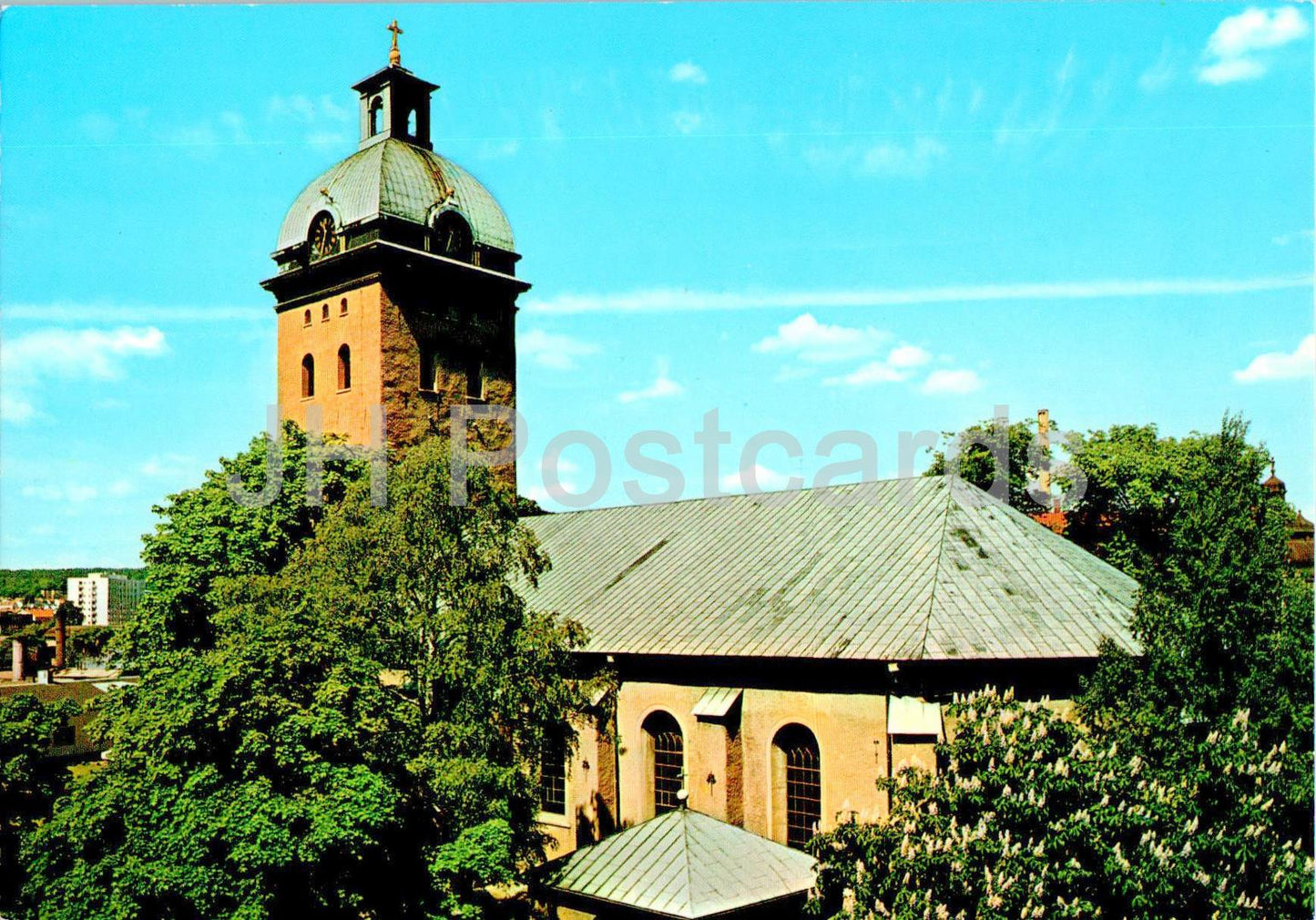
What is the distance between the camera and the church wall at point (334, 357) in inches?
1359

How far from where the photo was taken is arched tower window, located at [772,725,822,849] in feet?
72.3

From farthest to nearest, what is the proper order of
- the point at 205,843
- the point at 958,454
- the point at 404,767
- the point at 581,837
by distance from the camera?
the point at 958,454
the point at 581,837
the point at 404,767
the point at 205,843

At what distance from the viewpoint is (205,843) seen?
15.0 m

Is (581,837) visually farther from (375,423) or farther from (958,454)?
(958,454)

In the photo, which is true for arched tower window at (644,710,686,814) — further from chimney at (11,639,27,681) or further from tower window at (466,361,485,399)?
chimney at (11,639,27,681)

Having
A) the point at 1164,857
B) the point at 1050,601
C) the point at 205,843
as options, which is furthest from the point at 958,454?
the point at 205,843

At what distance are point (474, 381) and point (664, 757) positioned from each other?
55.8ft

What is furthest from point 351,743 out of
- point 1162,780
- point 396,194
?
point 396,194

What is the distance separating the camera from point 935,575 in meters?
22.4

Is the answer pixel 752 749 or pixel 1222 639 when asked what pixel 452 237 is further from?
pixel 1222 639

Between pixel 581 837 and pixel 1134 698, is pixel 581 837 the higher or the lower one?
the lower one

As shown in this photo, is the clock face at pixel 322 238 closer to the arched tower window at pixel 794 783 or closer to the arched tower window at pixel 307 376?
the arched tower window at pixel 307 376

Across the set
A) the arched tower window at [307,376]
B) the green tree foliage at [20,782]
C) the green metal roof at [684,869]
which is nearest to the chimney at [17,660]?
the arched tower window at [307,376]

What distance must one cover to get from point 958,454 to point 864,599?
25134 mm
